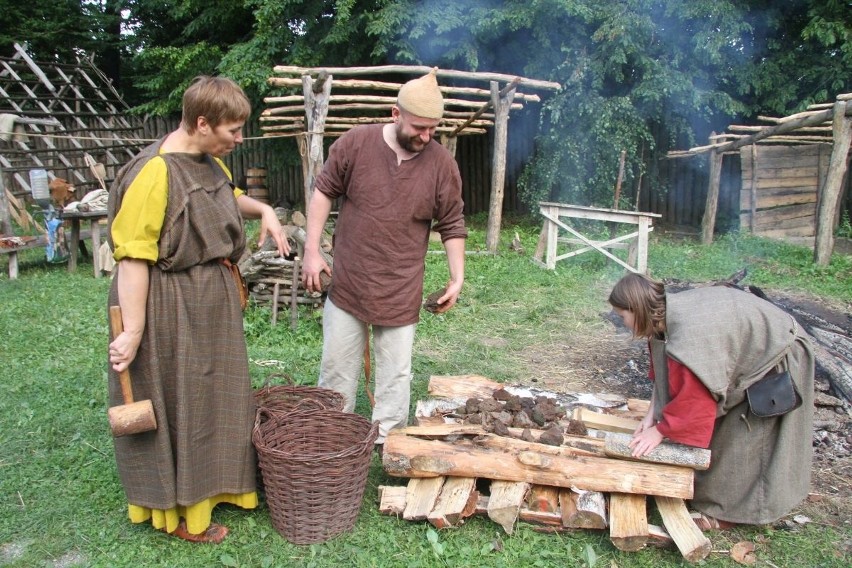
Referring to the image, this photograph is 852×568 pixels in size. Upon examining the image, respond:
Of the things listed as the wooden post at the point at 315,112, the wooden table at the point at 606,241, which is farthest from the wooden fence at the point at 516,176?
the wooden post at the point at 315,112

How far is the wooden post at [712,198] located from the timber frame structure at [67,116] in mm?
12587

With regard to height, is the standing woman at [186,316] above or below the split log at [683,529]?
above

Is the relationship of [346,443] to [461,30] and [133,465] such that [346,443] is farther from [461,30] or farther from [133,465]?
[461,30]

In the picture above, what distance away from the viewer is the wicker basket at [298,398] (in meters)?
3.69

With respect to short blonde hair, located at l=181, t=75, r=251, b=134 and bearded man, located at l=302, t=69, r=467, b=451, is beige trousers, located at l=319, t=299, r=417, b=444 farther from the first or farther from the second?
short blonde hair, located at l=181, t=75, r=251, b=134

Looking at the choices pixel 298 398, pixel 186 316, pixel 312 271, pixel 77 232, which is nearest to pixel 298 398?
pixel 298 398

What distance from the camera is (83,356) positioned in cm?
595

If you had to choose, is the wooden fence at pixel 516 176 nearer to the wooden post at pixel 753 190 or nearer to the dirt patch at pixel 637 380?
the wooden post at pixel 753 190

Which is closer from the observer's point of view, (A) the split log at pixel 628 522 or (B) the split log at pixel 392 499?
(A) the split log at pixel 628 522

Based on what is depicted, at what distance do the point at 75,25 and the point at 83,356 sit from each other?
17.1 meters

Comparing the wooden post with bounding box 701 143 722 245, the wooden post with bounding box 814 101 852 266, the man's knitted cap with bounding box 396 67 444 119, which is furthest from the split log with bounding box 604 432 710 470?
the wooden post with bounding box 701 143 722 245

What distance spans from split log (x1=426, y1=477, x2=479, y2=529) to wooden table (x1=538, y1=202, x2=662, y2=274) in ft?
20.8

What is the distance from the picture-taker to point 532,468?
3.49m

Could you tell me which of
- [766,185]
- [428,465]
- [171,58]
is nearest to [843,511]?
[428,465]
